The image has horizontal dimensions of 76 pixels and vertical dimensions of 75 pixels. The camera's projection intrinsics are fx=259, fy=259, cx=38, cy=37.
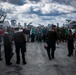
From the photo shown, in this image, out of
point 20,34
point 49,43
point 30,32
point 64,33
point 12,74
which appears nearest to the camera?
point 12,74

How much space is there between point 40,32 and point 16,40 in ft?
64.6

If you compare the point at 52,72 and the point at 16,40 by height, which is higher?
the point at 16,40

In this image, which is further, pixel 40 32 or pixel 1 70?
pixel 40 32

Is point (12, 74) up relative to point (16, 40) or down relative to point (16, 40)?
down

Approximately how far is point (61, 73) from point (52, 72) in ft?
1.38

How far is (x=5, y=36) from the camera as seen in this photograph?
42.1ft

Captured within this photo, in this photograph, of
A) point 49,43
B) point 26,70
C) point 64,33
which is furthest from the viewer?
point 64,33

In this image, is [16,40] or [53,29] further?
[53,29]

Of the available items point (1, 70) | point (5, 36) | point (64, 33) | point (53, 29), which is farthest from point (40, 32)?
point (1, 70)

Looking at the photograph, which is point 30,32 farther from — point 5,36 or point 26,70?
point 26,70

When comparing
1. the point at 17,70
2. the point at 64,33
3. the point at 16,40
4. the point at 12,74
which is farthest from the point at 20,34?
the point at 64,33

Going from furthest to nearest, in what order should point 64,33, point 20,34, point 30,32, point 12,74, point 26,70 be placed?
point 30,32 < point 64,33 < point 20,34 < point 26,70 < point 12,74

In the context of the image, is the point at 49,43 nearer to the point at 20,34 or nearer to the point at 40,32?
the point at 20,34

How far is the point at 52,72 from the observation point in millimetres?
10203
